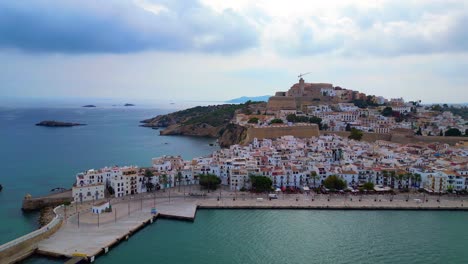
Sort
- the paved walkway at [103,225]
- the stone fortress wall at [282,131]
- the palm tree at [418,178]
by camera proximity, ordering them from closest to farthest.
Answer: the paved walkway at [103,225] → the palm tree at [418,178] → the stone fortress wall at [282,131]

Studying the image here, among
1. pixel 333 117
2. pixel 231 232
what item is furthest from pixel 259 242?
pixel 333 117

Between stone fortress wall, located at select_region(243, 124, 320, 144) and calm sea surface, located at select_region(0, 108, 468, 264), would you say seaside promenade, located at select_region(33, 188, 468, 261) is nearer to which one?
calm sea surface, located at select_region(0, 108, 468, 264)

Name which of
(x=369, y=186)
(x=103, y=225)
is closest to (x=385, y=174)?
(x=369, y=186)

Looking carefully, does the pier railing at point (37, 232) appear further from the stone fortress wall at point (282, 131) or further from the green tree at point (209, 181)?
the stone fortress wall at point (282, 131)

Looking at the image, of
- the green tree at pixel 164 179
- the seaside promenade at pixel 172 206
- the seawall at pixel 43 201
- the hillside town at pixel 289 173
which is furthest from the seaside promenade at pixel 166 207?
the seawall at pixel 43 201

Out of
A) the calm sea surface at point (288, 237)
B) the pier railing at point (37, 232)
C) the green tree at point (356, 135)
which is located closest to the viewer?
the pier railing at point (37, 232)
